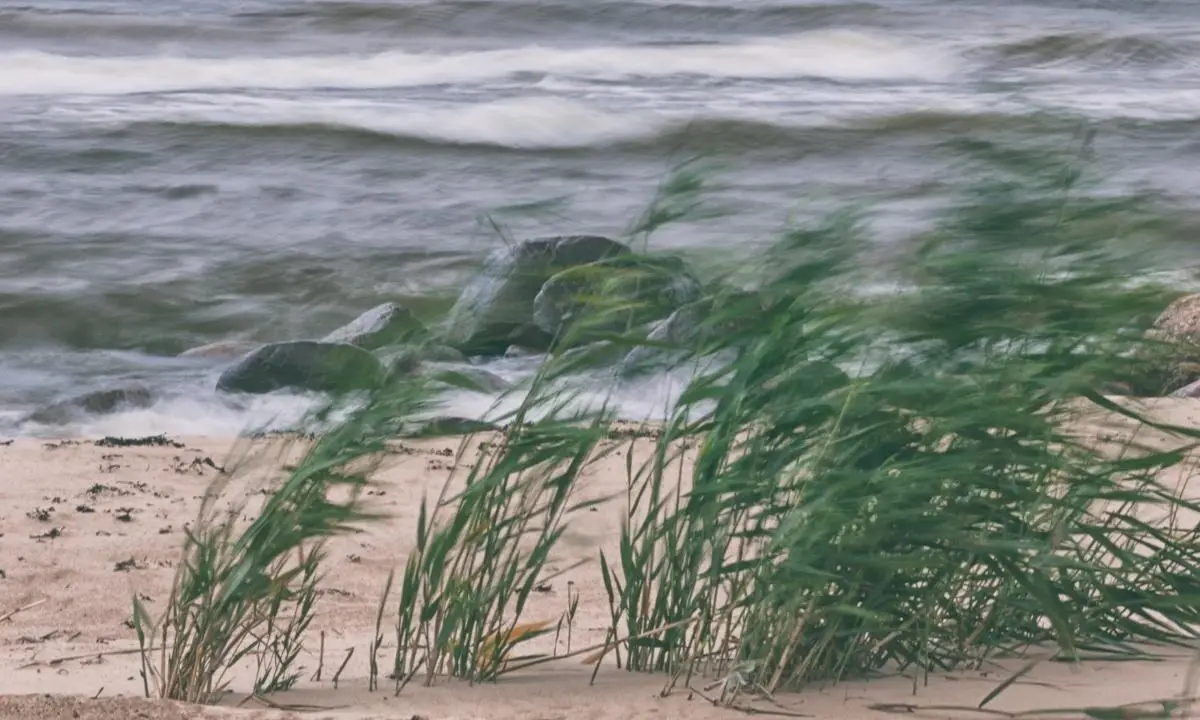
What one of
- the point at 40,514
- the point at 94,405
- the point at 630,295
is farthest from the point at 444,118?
the point at 630,295

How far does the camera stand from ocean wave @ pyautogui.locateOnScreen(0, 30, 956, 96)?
22.4 m

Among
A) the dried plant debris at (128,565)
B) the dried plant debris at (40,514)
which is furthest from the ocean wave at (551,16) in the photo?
the dried plant debris at (128,565)

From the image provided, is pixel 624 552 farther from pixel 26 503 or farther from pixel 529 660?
pixel 26 503

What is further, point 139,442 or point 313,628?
point 139,442

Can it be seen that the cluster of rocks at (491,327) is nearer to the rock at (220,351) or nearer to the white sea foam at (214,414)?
the rock at (220,351)

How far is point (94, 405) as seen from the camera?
350 inches

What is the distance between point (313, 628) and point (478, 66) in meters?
20.3

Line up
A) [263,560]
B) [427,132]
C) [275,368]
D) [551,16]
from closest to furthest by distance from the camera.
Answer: [263,560] → [275,368] → [427,132] → [551,16]

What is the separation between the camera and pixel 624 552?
370cm

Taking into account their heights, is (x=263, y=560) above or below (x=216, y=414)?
above

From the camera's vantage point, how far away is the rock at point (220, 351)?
10.4 meters

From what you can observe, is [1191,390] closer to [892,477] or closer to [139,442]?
[139,442]

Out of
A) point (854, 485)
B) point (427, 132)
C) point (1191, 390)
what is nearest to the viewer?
point (854, 485)

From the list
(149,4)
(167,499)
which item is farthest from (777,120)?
(167,499)
